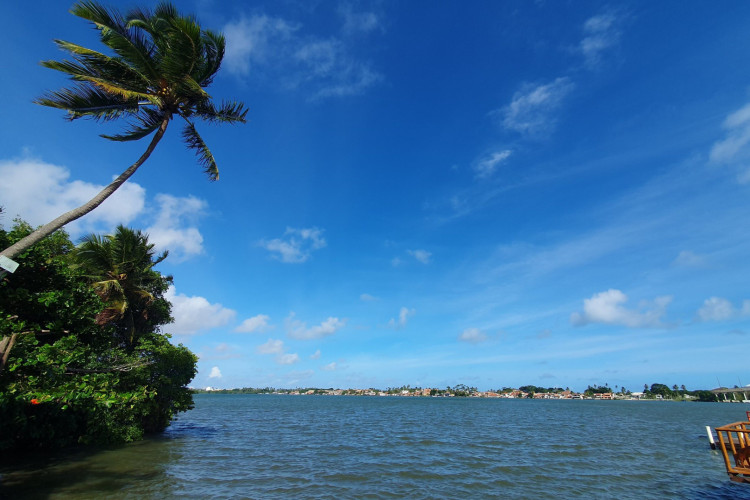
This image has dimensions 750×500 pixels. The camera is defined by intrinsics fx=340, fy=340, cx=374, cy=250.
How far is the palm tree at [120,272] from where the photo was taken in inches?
845

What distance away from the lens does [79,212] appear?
8.78 meters

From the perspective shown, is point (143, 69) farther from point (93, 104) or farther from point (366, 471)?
point (366, 471)

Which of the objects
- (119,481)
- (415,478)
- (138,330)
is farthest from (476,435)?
(138,330)

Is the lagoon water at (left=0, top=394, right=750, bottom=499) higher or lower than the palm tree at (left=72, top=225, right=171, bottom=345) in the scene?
lower

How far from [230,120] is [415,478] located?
1672 centimetres

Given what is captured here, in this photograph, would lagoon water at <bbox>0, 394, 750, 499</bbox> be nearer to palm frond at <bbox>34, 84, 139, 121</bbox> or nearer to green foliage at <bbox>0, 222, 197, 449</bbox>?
green foliage at <bbox>0, 222, 197, 449</bbox>

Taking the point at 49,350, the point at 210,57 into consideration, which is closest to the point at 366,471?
the point at 49,350

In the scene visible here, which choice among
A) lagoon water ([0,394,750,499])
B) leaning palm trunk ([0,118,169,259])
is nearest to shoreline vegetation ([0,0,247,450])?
leaning palm trunk ([0,118,169,259])

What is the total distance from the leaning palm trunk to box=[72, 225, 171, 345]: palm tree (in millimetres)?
13660

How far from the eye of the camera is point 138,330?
87.2 ft

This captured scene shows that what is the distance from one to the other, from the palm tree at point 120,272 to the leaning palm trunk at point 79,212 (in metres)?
13.7

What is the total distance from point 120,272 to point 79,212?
17.0 m

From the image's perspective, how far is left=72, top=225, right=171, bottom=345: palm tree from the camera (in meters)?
21.5

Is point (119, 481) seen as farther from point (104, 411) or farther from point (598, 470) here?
point (598, 470)
